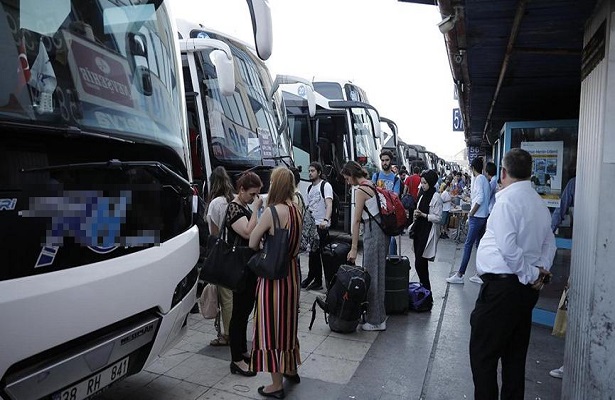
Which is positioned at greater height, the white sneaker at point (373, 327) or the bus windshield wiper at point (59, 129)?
the bus windshield wiper at point (59, 129)

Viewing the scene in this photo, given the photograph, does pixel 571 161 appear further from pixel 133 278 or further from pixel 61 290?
pixel 61 290

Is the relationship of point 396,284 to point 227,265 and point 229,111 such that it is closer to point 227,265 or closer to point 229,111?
point 227,265

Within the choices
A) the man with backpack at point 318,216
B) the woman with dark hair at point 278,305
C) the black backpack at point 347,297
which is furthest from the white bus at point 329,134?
the woman with dark hair at point 278,305

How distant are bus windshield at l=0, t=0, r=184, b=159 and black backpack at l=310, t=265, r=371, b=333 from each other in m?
2.28

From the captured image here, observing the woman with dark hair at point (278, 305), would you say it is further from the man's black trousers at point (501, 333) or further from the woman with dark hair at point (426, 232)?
the woman with dark hair at point (426, 232)

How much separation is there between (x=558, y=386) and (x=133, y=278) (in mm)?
3562

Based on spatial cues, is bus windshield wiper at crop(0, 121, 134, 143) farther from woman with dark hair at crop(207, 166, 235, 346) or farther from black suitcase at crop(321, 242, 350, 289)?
black suitcase at crop(321, 242, 350, 289)

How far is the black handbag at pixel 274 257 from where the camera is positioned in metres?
3.33

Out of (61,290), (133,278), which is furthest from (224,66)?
(61,290)

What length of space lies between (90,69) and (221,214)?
215 cm

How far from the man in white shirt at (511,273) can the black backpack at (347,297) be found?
164 cm

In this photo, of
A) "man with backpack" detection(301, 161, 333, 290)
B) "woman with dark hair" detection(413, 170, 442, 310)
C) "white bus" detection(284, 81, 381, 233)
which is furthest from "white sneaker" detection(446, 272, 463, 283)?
"white bus" detection(284, 81, 381, 233)

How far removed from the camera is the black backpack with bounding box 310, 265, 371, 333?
458 cm

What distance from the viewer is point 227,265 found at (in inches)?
144
